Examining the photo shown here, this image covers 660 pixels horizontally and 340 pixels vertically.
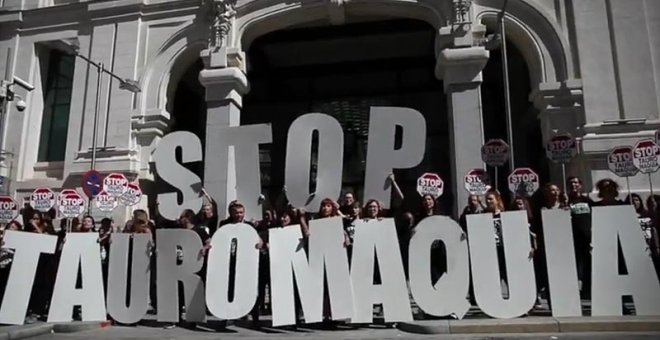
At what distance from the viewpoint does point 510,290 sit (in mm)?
6695

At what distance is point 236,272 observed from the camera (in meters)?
7.18

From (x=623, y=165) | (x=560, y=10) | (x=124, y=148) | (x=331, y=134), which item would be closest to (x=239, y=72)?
(x=124, y=148)

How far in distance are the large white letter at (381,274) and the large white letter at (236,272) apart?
4.58 feet

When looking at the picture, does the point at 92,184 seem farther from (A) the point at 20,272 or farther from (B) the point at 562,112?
(B) the point at 562,112

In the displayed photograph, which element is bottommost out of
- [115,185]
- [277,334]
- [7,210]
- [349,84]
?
[277,334]

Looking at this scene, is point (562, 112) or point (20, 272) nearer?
point (20, 272)

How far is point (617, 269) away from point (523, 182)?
3.30 meters

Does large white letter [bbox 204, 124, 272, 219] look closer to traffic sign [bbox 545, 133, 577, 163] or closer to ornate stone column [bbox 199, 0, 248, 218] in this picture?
ornate stone column [bbox 199, 0, 248, 218]

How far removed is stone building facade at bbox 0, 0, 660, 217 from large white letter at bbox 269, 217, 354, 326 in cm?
629

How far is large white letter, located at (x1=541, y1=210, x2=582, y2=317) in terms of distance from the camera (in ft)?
21.9

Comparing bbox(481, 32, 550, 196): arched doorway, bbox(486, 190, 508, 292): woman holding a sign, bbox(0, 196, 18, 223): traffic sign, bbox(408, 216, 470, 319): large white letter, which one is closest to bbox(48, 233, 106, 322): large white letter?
bbox(0, 196, 18, 223): traffic sign

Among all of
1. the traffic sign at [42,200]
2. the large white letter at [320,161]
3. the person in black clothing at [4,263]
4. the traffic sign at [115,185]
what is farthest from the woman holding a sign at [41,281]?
the large white letter at [320,161]

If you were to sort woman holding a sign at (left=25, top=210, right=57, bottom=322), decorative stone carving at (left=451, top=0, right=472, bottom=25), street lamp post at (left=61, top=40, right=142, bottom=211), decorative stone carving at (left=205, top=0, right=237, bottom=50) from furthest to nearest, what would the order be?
decorative stone carving at (left=205, top=0, right=237, bottom=50)
street lamp post at (left=61, top=40, right=142, bottom=211)
decorative stone carving at (left=451, top=0, right=472, bottom=25)
woman holding a sign at (left=25, top=210, right=57, bottom=322)

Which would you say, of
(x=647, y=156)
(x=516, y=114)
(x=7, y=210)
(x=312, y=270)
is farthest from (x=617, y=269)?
(x=516, y=114)
